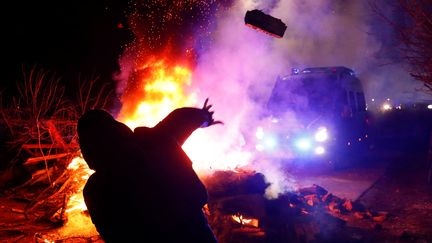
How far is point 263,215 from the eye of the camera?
5.73 metres

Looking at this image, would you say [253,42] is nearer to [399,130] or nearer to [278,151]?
[278,151]

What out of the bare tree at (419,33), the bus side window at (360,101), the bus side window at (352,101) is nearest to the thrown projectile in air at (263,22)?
the bare tree at (419,33)

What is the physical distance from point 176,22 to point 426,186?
27.2ft

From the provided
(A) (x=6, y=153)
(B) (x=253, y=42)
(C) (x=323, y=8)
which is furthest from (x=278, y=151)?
(A) (x=6, y=153)

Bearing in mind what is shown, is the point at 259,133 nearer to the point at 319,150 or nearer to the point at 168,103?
the point at 319,150

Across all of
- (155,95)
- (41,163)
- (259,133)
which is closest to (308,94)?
(259,133)

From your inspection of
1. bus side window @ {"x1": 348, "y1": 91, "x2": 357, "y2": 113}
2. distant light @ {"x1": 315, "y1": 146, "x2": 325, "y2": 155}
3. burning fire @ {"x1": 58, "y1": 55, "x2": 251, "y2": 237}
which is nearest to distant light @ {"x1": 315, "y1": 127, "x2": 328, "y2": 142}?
distant light @ {"x1": 315, "y1": 146, "x2": 325, "y2": 155}

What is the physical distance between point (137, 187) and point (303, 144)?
8.55 meters

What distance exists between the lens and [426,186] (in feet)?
29.1

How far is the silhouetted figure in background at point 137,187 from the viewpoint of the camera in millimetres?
1715

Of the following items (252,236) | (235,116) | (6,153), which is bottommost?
(252,236)

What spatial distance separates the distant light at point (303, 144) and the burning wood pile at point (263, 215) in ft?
9.58

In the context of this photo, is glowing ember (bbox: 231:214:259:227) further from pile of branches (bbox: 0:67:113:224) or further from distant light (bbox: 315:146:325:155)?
distant light (bbox: 315:146:325:155)

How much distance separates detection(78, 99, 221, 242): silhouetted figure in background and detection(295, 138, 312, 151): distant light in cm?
815
